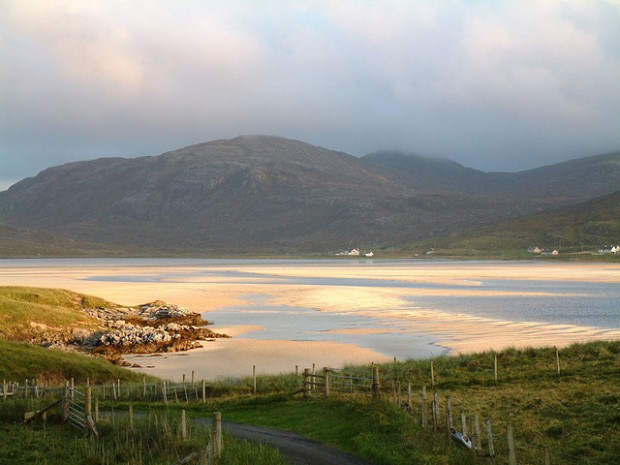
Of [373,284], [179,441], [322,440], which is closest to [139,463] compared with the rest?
[179,441]

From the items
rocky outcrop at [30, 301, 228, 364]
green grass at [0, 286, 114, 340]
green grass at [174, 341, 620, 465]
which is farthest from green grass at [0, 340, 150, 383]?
green grass at [174, 341, 620, 465]

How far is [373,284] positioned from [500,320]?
49.8 metres

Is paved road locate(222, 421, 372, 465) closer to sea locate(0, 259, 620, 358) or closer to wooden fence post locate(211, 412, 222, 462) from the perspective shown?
wooden fence post locate(211, 412, 222, 462)

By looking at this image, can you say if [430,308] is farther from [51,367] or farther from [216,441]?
[216,441]

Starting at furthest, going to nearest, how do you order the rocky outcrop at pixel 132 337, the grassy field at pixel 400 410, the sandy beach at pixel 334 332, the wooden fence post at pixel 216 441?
the rocky outcrop at pixel 132 337 → the sandy beach at pixel 334 332 → the grassy field at pixel 400 410 → the wooden fence post at pixel 216 441

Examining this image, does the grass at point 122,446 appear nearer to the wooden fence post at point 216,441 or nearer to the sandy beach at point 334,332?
the wooden fence post at point 216,441

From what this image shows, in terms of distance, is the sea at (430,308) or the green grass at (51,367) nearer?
the green grass at (51,367)

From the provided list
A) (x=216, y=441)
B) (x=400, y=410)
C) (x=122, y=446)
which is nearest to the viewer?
(x=216, y=441)

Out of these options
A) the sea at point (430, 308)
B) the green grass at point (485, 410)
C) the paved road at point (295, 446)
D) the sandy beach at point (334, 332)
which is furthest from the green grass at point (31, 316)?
the paved road at point (295, 446)

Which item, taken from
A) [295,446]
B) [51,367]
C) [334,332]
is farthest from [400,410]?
[334,332]

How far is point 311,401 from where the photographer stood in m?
27.3

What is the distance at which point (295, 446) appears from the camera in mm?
20516

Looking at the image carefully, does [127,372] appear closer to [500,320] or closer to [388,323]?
[388,323]

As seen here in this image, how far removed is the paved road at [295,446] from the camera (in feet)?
62.0
